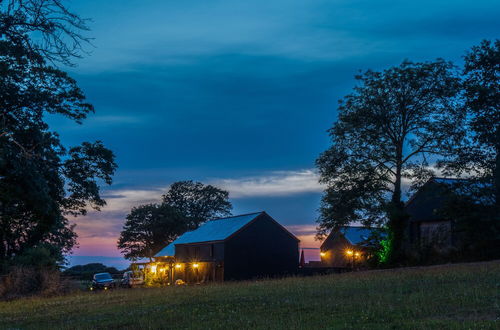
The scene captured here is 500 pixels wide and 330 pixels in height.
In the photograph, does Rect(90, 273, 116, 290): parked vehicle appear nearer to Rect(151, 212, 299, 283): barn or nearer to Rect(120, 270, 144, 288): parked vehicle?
Rect(120, 270, 144, 288): parked vehicle

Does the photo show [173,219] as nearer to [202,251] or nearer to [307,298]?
[202,251]

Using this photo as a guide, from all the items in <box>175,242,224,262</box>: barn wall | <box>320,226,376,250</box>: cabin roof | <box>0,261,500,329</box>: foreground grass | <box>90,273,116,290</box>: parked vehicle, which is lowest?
<box>90,273,116,290</box>: parked vehicle

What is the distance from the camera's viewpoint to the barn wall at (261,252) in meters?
59.1

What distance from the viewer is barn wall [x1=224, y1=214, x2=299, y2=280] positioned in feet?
194

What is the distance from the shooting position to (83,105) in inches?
1357

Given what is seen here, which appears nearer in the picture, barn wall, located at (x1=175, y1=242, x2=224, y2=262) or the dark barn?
the dark barn

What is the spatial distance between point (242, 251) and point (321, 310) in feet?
144

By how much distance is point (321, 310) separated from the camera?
16.0 metres

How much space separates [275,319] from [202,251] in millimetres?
49076

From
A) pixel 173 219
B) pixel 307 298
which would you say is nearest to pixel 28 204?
pixel 307 298

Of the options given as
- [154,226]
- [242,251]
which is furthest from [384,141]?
[154,226]

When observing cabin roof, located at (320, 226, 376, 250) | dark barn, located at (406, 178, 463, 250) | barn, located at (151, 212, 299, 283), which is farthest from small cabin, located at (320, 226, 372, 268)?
dark barn, located at (406, 178, 463, 250)

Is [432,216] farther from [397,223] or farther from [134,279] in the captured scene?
[134,279]

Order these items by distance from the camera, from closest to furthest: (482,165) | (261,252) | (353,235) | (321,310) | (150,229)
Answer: (321,310)
(482,165)
(261,252)
(353,235)
(150,229)
